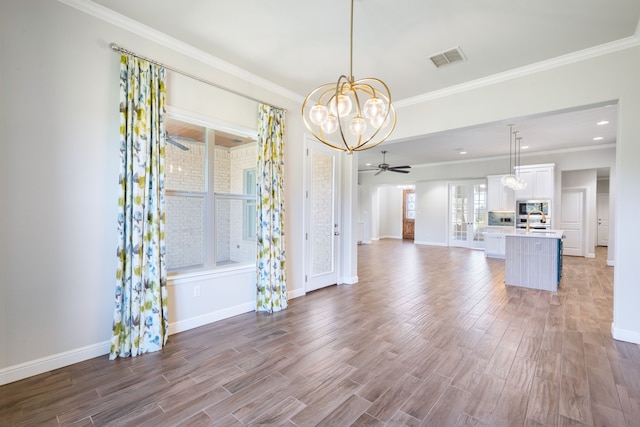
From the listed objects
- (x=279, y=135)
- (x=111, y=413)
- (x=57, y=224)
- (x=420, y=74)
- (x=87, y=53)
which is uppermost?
(x=420, y=74)

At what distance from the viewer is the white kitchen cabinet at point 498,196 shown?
349 inches

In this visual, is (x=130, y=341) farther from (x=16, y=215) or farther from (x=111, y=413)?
(x=16, y=215)

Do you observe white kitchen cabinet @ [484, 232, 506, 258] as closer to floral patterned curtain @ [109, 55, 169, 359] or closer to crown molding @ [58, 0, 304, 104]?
crown molding @ [58, 0, 304, 104]

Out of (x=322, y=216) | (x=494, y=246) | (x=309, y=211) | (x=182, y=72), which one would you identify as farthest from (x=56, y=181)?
(x=494, y=246)

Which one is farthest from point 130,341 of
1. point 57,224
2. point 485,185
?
point 485,185

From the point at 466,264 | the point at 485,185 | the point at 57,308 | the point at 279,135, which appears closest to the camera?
the point at 57,308

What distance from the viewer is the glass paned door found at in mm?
10203

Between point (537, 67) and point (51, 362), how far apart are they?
586 centimetres

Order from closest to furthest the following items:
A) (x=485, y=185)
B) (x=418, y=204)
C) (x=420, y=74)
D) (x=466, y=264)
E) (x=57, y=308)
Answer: (x=57, y=308), (x=420, y=74), (x=466, y=264), (x=485, y=185), (x=418, y=204)

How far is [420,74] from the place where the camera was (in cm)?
374

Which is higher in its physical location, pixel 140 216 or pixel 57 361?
pixel 140 216

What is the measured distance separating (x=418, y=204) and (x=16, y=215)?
11529 millimetres

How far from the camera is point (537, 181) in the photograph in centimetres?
819

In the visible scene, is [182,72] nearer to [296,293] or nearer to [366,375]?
[296,293]
